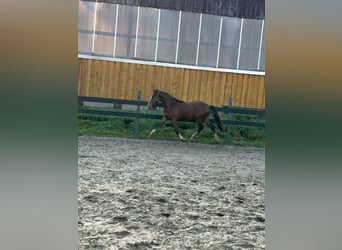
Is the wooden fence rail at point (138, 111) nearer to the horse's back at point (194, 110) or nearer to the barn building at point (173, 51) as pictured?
the barn building at point (173, 51)

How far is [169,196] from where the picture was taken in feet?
3.26

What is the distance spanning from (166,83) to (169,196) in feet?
1.70

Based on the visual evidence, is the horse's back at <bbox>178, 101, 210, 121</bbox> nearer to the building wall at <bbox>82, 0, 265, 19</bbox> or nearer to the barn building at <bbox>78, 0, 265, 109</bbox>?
the barn building at <bbox>78, 0, 265, 109</bbox>

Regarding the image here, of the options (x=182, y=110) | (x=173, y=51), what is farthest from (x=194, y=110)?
(x=173, y=51)

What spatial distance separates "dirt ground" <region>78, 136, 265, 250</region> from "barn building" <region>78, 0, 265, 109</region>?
7.4 inches

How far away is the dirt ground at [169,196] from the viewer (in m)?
0.73

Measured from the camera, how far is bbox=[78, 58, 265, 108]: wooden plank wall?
803mm

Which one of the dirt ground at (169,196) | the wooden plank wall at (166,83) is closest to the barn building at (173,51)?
the wooden plank wall at (166,83)

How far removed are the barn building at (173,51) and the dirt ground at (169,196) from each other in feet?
0.62

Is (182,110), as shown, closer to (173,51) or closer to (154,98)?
(154,98)
